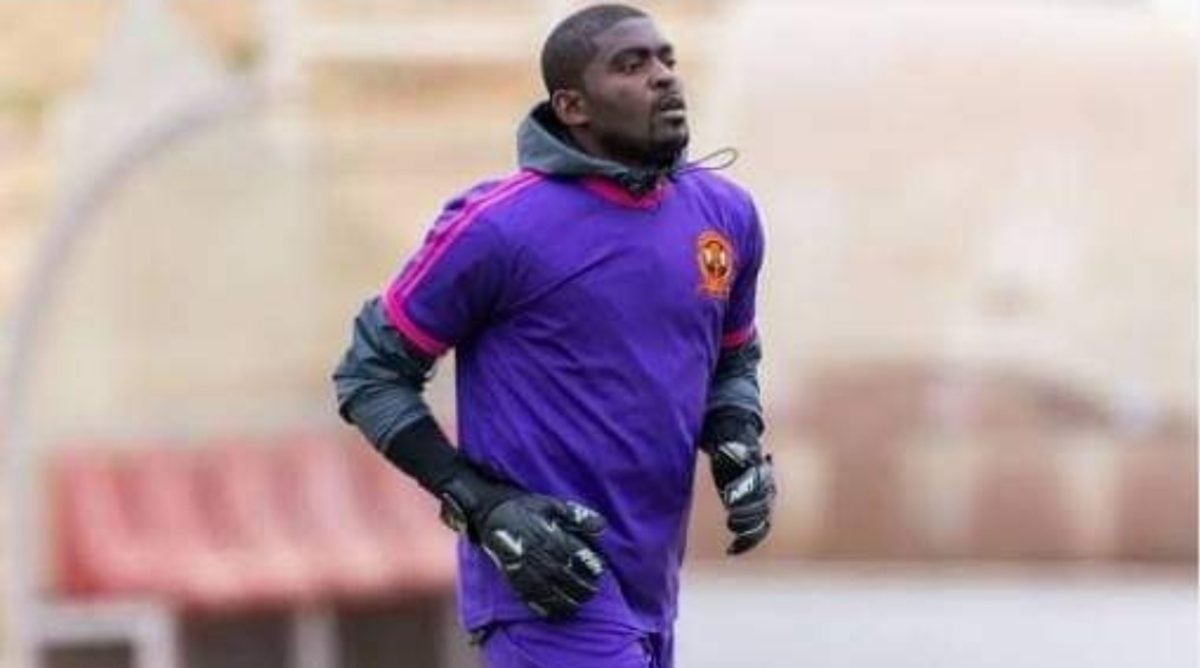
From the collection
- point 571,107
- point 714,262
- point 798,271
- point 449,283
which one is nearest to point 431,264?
point 449,283

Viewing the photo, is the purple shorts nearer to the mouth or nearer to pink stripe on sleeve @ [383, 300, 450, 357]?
pink stripe on sleeve @ [383, 300, 450, 357]

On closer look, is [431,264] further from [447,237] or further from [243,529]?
[243,529]

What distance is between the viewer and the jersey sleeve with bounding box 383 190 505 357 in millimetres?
4301

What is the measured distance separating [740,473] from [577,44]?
1.93ft

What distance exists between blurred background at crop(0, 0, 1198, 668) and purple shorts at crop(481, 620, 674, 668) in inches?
133

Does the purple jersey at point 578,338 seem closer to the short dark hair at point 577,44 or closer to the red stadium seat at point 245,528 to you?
the short dark hair at point 577,44

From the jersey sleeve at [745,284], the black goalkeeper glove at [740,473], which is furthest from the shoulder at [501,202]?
the black goalkeeper glove at [740,473]

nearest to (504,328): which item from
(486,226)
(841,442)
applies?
(486,226)

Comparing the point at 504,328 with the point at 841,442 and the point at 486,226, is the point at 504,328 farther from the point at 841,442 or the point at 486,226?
the point at 841,442

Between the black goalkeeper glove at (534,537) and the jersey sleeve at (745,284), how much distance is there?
0.37 m

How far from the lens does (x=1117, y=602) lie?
779 cm

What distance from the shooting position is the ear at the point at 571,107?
14.3ft

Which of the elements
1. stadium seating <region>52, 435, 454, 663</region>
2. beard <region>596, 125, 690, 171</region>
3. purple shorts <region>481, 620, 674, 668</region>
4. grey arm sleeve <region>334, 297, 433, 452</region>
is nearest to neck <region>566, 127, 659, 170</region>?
beard <region>596, 125, 690, 171</region>

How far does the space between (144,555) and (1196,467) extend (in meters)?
2.32
